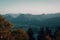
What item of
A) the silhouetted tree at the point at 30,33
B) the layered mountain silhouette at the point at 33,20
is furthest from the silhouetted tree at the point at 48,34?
the silhouetted tree at the point at 30,33

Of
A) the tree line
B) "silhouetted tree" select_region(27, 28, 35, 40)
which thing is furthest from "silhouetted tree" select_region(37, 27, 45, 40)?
"silhouetted tree" select_region(27, 28, 35, 40)

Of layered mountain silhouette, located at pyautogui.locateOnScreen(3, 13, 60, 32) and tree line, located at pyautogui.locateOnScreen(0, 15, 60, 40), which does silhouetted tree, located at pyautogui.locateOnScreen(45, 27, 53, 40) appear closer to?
tree line, located at pyautogui.locateOnScreen(0, 15, 60, 40)

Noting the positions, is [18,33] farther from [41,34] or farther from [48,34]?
[48,34]

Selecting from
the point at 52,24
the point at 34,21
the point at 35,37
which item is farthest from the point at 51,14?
the point at 35,37

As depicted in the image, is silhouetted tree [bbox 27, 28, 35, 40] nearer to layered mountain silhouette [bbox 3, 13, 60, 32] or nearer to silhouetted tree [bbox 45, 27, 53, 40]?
layered mountain silhouette [bbox 3, 13, 60, 32]

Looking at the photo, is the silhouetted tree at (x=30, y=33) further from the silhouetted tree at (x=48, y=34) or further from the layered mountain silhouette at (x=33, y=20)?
A: the silhouetted tree at (x=48, y=34)

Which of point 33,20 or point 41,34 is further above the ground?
point 33,20

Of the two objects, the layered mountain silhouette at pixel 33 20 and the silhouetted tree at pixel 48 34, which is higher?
the layered mountain silhouette at pixel 33 20

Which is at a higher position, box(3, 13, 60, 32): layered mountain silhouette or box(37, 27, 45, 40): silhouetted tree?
box(3, 13, 60, 32): layered mountain silhouette

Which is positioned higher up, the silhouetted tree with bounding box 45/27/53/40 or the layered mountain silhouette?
the layered mountain silhouette

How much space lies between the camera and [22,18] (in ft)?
7.16

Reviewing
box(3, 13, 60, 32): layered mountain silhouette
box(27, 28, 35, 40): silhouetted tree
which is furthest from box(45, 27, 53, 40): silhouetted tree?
box(27, 28, 35, 40): silhouetted tree

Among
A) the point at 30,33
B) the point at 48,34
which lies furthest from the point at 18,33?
the point at 48,34

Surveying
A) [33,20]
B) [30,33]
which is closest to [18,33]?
[30,33]
